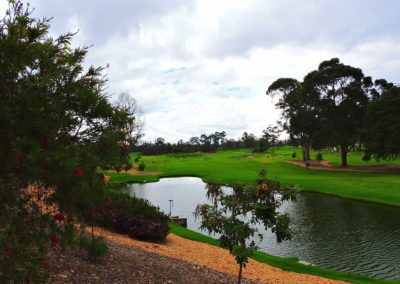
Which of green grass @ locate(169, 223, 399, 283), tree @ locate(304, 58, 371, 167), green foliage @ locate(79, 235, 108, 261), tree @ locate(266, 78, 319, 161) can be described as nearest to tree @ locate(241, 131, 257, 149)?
tree @ locate(266, 78, 319, 161)

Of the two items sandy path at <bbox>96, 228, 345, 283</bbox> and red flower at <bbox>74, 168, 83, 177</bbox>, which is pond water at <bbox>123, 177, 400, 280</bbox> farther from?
red flower at <bbox>74, 168, 83, 177</bbox>

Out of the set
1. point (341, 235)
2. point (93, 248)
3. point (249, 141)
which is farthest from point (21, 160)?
point (249, 141)

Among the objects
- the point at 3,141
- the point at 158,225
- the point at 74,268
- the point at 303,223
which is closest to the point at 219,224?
the point at 74,268

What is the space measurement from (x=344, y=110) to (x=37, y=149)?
64.4m

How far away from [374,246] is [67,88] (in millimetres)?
21510

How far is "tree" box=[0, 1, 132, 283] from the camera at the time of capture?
4789mm

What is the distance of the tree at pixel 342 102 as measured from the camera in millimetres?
62688

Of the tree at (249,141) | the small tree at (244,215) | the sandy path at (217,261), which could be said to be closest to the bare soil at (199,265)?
the sandy path at (217,261)

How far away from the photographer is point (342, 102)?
6384 centimetres

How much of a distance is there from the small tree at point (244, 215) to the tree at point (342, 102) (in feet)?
184

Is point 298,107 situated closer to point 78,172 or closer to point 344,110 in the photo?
point 344,110

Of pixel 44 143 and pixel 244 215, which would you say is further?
pixel 244 215

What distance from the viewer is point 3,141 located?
492cm

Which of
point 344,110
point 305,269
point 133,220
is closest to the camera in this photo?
point 305,269
